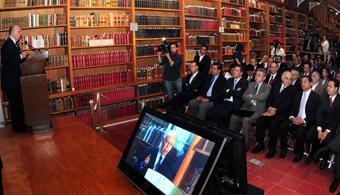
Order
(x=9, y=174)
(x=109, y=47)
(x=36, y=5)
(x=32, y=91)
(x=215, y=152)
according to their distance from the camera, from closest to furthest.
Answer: (x=215, y=152) < (x=9, y=174) < (x=32, y=91) < (x=36, y=5) < (x=109, y=47)

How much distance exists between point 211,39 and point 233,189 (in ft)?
22.6

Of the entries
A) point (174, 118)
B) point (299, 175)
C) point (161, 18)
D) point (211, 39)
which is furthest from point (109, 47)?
point (174, 118)

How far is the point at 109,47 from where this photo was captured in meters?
6.22

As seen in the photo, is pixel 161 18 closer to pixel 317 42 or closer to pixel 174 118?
pixel 174 118

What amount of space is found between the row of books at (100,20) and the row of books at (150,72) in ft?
3.50

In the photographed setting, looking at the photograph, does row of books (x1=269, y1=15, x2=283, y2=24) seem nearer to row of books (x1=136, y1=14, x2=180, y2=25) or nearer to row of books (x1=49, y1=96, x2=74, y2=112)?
row of books (x1=136, y1=14, x2=180, y2=25)

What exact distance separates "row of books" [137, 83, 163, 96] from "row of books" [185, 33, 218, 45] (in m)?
1.46

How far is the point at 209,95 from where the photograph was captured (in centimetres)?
568

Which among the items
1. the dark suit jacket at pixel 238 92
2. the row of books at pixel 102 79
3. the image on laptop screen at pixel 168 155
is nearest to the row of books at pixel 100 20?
the row of books at pixel 102 79

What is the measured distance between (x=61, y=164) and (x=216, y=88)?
3909 millimetres

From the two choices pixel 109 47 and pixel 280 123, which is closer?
pixel 280 123

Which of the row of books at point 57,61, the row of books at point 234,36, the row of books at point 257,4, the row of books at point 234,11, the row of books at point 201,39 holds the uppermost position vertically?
the row of books at point 257,4

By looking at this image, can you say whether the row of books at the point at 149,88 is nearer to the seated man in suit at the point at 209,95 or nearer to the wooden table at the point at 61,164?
the seated man in suit at the point at 209,95

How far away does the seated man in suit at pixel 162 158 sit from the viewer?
139 cm
